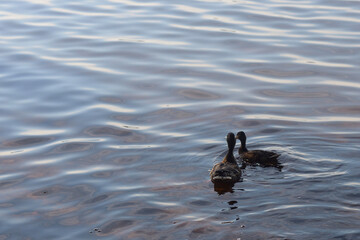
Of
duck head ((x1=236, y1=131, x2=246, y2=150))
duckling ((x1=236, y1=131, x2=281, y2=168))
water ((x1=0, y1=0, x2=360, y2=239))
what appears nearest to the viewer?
water ((x1=0, y1=0, x2=360, y2=239))

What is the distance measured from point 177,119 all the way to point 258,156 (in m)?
2.95

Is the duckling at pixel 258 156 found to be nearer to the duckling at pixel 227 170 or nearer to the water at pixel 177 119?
the water at pixel 177 119

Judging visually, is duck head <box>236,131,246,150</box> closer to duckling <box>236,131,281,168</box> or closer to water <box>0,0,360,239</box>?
duckling <box>236,131,281,168</box>

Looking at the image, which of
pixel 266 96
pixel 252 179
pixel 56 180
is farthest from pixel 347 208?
pixel 266 96

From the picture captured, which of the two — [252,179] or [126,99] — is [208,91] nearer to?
[126,99]

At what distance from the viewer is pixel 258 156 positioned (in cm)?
1242

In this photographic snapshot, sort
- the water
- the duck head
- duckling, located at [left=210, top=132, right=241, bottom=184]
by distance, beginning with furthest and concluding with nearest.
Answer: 1. the duck head
2. duckling, located at [left=210, top=132, right=241, bottom=184]
3. the water

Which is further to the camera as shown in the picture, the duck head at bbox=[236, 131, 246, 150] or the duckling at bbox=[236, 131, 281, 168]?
the duck head at bbox=[236, 131, 246, 150]

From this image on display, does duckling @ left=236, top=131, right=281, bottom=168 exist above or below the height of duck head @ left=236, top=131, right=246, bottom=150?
below

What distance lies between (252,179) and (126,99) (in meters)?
5.13

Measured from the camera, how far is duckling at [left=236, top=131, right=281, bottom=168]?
481 inches

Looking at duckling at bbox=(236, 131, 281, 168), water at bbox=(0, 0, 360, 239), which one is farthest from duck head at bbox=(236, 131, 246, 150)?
water at bbox=(0, 0, 360, 239)

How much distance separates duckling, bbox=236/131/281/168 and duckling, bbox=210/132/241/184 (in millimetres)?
340

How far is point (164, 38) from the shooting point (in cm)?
2105
